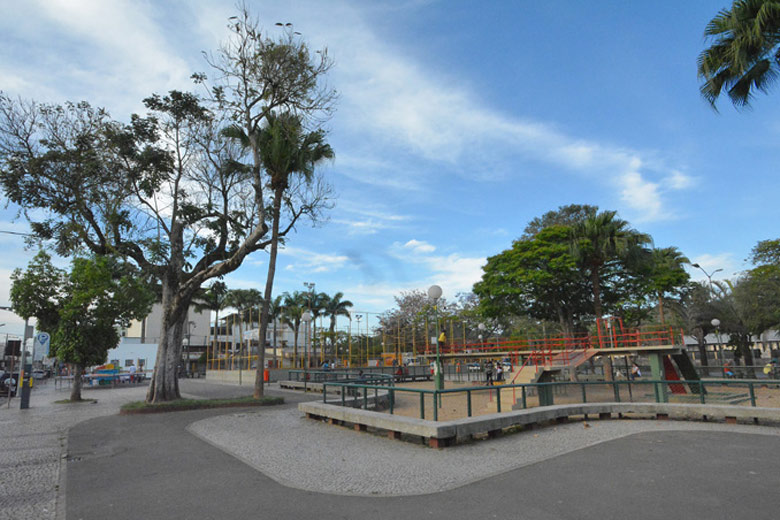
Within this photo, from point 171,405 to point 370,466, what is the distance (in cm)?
1090

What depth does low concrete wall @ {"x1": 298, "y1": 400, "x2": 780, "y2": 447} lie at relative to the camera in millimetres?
8734

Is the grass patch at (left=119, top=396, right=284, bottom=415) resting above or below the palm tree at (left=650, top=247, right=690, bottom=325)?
below

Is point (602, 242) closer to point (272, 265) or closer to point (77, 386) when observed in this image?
point (272, 265)

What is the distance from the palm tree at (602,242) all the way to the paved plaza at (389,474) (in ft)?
51.5

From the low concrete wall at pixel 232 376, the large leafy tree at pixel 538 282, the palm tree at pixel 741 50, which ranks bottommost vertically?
the low concrete wall at pixel 232 376

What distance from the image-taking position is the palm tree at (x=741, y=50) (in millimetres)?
10188

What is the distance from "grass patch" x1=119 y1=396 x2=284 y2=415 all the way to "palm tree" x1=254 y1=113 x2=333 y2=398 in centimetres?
78

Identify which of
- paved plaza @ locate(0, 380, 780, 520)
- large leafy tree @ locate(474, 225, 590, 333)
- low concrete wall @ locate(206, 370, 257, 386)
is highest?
large leafy tree @ locate(474, 225, 590, 333)

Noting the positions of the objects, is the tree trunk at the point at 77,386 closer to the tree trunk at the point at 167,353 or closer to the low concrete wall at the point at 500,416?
the tree trunk at the point at 167,353

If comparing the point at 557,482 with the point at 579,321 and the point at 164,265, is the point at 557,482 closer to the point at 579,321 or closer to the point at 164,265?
the point at 164,265

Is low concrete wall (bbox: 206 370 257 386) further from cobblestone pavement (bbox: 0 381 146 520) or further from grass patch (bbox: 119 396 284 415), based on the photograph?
cobblestone pavement (bbox: 0 381 146 520)

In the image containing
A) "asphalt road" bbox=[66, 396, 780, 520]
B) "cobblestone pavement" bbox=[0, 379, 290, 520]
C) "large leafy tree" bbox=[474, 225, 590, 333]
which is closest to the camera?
"asphalt road" bbox=[66, 396, 780, 520]

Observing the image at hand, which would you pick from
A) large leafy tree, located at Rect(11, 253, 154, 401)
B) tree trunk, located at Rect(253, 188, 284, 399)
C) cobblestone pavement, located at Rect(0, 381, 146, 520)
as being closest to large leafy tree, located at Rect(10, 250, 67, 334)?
large leafy tree, located at Rect(11, 253, 154, 401)

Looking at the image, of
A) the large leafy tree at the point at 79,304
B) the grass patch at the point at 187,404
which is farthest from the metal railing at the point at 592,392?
the large leafy tree at the point at 79,304
